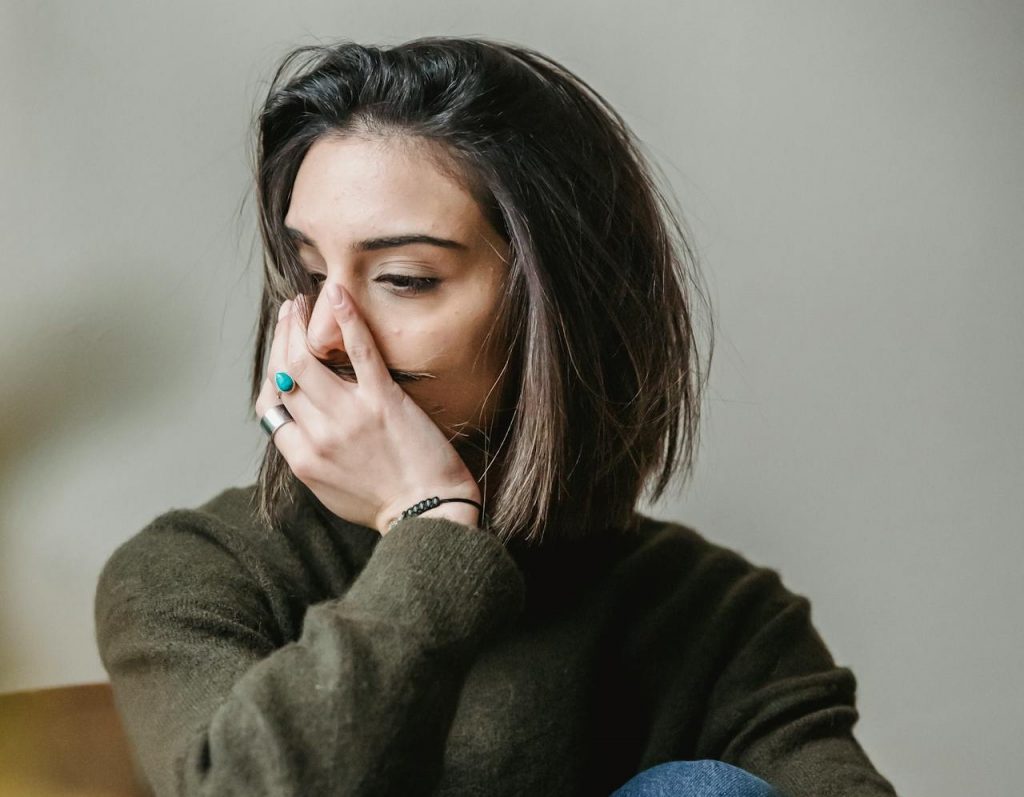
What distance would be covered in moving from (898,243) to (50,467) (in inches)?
53.6

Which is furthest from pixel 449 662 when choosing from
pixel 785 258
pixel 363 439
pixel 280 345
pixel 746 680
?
pixel 785 258

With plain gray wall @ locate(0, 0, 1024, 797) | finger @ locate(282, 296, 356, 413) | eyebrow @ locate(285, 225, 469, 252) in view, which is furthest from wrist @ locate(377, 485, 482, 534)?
plain gray wall @ locate(0, 0, 1024, 797)

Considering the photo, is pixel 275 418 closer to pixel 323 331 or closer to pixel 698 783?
pixel 323 331

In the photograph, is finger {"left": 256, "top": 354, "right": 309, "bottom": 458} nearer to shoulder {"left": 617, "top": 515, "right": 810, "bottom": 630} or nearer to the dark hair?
the dark hair

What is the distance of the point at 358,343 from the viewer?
0.93 m

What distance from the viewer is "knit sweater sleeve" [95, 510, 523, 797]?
0.73 meters

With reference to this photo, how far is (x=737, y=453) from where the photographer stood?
154 cm

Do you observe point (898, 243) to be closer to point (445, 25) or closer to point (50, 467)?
point (445, 25)

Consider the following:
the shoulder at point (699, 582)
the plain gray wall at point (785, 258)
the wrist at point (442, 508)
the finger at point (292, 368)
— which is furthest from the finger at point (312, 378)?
the shoulder at point (699, 582)

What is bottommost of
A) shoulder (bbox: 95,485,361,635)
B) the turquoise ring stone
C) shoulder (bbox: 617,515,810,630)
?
shoulder (bbox: 617,515,810,630)

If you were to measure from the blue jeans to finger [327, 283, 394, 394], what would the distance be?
41cm

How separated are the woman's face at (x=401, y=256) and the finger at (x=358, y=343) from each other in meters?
0.01

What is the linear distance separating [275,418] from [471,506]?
193mm

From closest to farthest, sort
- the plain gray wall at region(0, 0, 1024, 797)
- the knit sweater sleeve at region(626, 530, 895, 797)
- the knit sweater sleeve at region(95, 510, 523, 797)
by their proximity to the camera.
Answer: the knit sweater sleeve at region(95, 510, 523, 797), the knit sweater sleeve at region(626, 530, 895, 797), the plain gray wall at region(0, 0, 1024, 797)
